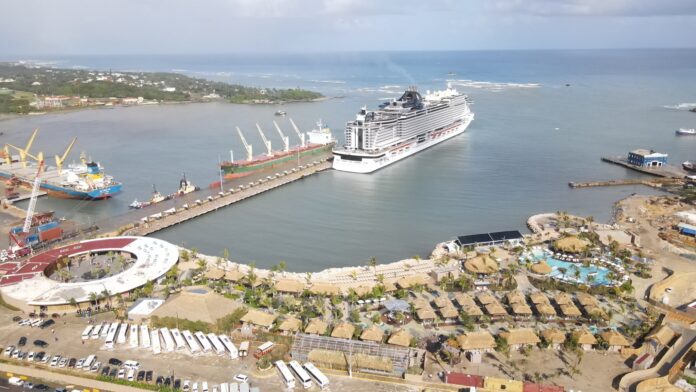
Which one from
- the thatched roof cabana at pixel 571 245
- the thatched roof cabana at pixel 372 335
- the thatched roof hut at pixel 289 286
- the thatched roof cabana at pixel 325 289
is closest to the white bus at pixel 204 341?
the thatched roof hut at pixel 289 286

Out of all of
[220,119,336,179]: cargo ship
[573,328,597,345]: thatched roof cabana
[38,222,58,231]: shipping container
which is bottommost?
[573,328,597,345]: thatched roof cabana

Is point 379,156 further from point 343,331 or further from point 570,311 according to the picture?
point 343,331

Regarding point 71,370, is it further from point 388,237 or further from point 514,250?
point 514,250

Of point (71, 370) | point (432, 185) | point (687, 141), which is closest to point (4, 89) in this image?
point (432, 185)

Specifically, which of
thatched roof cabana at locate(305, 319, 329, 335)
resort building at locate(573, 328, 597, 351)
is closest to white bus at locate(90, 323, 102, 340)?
thatched roof cabana at locate(305, 319, 329, 335)

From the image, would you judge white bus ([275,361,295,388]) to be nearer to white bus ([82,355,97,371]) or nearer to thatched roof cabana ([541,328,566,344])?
white bus ([82,355,97,371])
